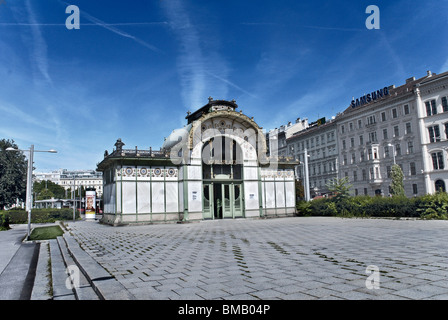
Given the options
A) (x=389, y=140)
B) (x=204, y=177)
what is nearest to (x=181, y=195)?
(x=204, y=177)

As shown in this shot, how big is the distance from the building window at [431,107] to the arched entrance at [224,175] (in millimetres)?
34861

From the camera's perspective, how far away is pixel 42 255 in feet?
38.2

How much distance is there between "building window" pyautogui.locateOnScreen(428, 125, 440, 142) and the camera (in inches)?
1865

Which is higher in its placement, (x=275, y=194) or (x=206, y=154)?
(x=206, y=154)

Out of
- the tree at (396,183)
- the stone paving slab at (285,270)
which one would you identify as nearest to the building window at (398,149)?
the tree at (396,183)

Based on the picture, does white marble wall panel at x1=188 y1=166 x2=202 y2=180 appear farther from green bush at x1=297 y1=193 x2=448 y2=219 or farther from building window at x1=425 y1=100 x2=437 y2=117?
building window at x1=425 y1=100 x2=437 y2=117

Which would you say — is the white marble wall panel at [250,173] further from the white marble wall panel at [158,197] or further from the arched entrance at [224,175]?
the white marble wall panel at [158,197]

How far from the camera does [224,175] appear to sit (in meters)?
28.6

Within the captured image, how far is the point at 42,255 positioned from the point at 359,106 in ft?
190

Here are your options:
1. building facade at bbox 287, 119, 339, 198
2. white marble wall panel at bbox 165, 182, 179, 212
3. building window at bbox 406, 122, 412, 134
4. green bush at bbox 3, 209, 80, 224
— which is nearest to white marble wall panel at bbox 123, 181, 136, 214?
white marble wall panel at bbox 165, 182, 179, 212

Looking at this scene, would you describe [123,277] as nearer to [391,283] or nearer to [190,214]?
[391,283]

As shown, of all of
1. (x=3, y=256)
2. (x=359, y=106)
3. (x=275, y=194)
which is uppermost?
(x=359, y=106)
